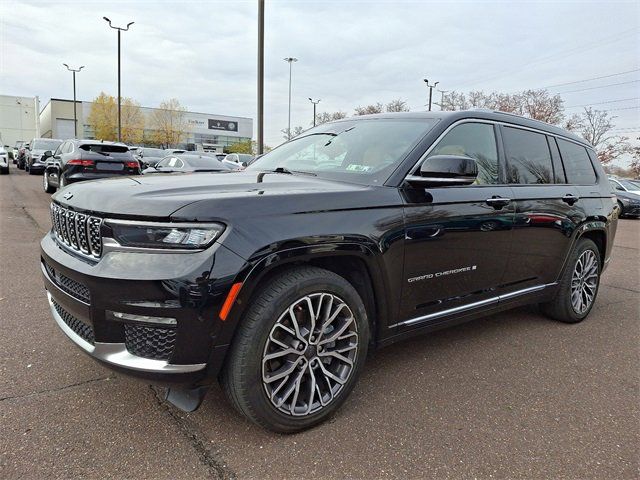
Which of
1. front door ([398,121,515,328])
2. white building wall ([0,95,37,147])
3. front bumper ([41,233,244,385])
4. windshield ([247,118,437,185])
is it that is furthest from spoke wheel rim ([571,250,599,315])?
white building wall ([0,95,37,147])

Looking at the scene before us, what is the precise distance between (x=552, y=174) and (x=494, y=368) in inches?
72.3

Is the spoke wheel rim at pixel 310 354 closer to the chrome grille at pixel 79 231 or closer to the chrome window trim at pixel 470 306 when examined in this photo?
the chrome window trim at pixel 470 306

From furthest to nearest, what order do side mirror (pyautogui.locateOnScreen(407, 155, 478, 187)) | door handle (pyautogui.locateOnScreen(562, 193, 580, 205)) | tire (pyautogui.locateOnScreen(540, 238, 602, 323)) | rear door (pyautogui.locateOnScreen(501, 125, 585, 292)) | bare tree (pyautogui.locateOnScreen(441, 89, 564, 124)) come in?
bare tree (pyautogui.locateOnScreen(441, 89, 564, 124))
tire (pyautogui.locateOnScreen(540, 238, 602, 323))
door handle (pyautogui.locateOnScreen(562, 193, 580, 205))
rear door (pyautogui.locateOnScreen(501, 125, 585, 292))
side mirror (pyautogui.locateOnScreen(407, 155, 478, 187))

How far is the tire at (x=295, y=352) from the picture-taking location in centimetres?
220

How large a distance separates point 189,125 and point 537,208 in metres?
72.4

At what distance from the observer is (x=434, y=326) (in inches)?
122

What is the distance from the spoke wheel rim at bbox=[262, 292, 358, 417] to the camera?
2318 mm

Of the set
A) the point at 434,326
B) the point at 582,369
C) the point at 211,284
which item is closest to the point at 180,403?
the point at 211,284

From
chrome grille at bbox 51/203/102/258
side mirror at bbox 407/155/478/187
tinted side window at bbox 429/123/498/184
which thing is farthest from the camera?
tinted side window at bbox 429/123/498/184

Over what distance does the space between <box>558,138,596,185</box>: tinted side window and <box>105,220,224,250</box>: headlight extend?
11.6ft

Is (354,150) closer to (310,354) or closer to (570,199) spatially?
(310,354)

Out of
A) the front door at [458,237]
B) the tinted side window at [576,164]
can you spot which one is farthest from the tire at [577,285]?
the front door at [458,237]

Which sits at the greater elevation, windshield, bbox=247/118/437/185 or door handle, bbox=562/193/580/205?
windshield, bbox=247/118/437/185

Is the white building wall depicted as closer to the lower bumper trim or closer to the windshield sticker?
the windshield sticker
